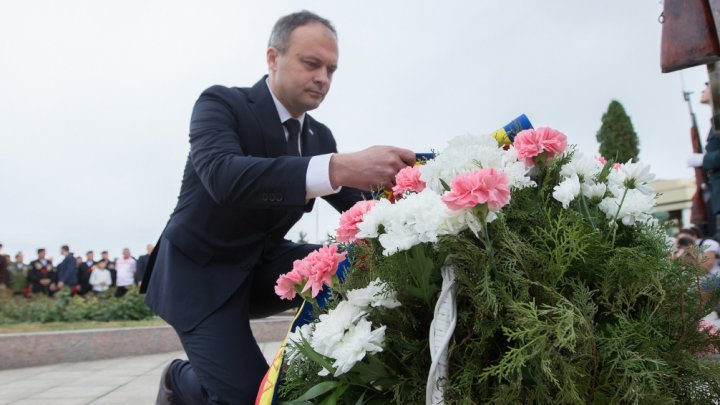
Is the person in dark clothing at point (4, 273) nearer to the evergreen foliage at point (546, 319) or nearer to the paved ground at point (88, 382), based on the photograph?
the paved ground at point (88, 382)

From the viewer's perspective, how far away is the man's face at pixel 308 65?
240 centimetres

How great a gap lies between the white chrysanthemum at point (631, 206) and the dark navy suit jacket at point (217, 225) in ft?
4.06

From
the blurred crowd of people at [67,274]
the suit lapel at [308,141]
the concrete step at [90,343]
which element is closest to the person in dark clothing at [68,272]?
the blurred crowd of people at [67,274]

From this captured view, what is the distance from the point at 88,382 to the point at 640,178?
16.7 feet

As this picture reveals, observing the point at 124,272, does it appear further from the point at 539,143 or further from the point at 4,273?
the point at 539,143

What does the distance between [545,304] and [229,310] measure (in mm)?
1495

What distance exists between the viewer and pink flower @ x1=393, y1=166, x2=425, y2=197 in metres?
1.53

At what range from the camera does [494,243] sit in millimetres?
1240

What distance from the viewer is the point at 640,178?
4.65 feet

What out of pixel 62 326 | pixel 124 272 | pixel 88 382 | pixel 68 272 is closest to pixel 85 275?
pixel 68 272

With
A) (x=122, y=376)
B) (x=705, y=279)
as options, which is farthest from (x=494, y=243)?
(x=122, y=376)

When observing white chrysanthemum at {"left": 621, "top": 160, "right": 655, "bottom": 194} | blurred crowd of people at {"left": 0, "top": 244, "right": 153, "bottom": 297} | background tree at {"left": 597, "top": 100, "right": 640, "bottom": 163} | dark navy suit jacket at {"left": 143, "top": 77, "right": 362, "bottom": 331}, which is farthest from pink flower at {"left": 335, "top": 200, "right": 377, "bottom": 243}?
background tree at {"left": 597, "top": 100, "right": 640, "bottom": 163}

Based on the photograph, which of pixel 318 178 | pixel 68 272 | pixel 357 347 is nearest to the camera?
pixel 357 347

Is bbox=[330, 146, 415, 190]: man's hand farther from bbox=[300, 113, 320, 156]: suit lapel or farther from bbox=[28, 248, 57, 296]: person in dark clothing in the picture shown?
bbox=[28, 248, 57, 296]: person in dark clothing
